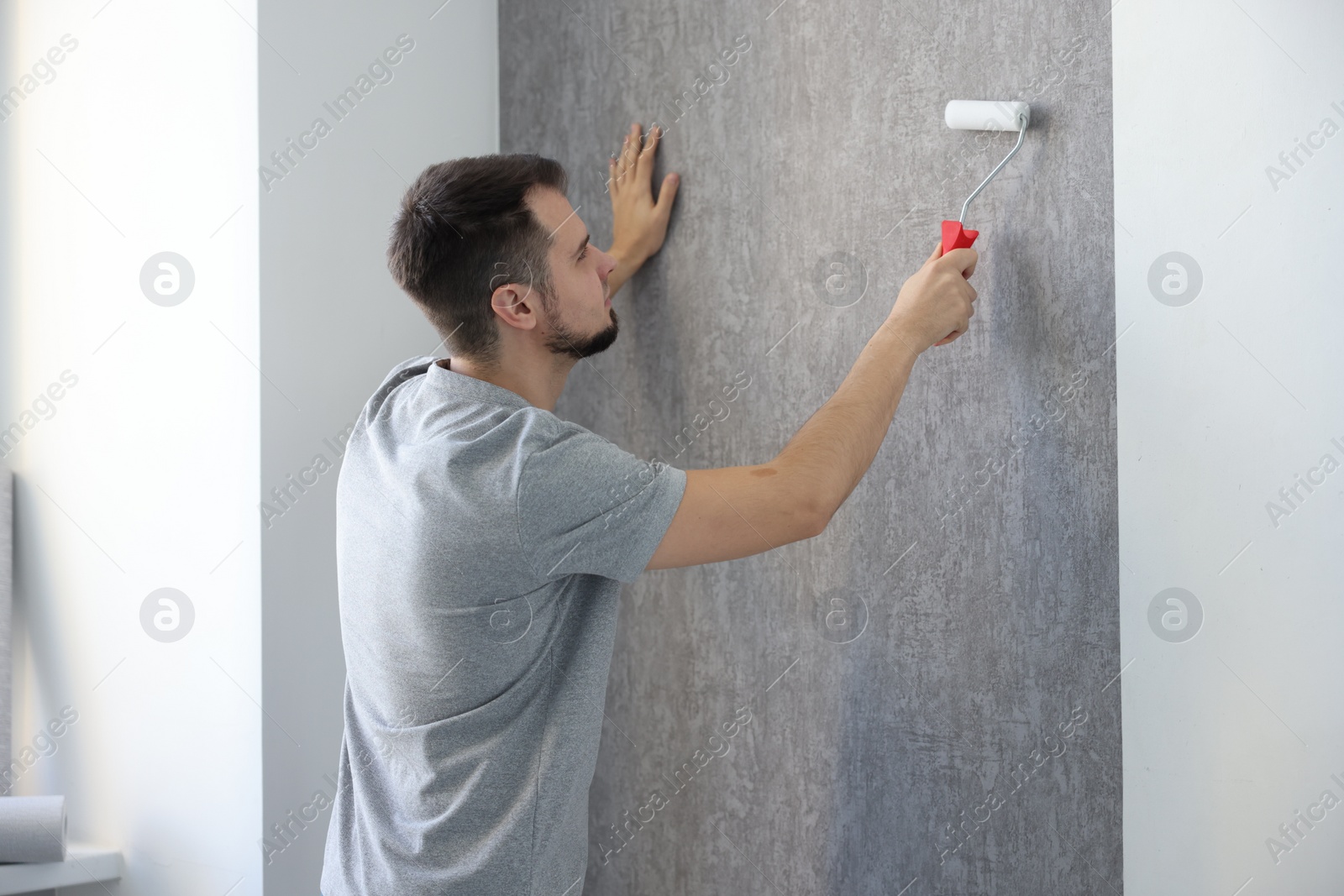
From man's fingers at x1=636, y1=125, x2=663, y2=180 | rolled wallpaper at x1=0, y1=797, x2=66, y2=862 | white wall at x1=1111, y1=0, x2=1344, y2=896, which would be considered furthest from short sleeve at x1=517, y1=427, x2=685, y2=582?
rolled wallpaper at x1=0, y1=797, x2=66, y2=862

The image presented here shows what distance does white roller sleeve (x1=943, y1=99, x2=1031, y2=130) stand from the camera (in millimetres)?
1178

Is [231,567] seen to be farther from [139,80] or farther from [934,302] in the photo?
[934,302]

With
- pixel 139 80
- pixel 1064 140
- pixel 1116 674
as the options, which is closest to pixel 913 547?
pixel 1116 674

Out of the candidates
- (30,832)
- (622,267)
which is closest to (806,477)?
(622,267)

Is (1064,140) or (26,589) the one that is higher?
(1064,140)

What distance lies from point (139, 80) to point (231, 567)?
2.67 feet

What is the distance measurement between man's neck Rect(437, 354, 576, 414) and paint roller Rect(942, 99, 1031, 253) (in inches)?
18.8

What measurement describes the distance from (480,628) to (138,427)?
3.13 feet

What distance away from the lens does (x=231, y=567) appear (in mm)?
1574

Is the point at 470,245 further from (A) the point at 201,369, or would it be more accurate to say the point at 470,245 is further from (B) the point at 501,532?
(A) the point at 201,369

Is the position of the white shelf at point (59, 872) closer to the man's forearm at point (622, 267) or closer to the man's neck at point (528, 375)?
the man's neck at point (528, 375)

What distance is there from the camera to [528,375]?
1.25 metres

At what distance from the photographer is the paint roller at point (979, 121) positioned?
3.87ft

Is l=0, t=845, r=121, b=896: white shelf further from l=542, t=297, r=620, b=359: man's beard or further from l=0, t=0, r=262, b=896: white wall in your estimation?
l=542, t=297, r=620, b=359: man's beard
